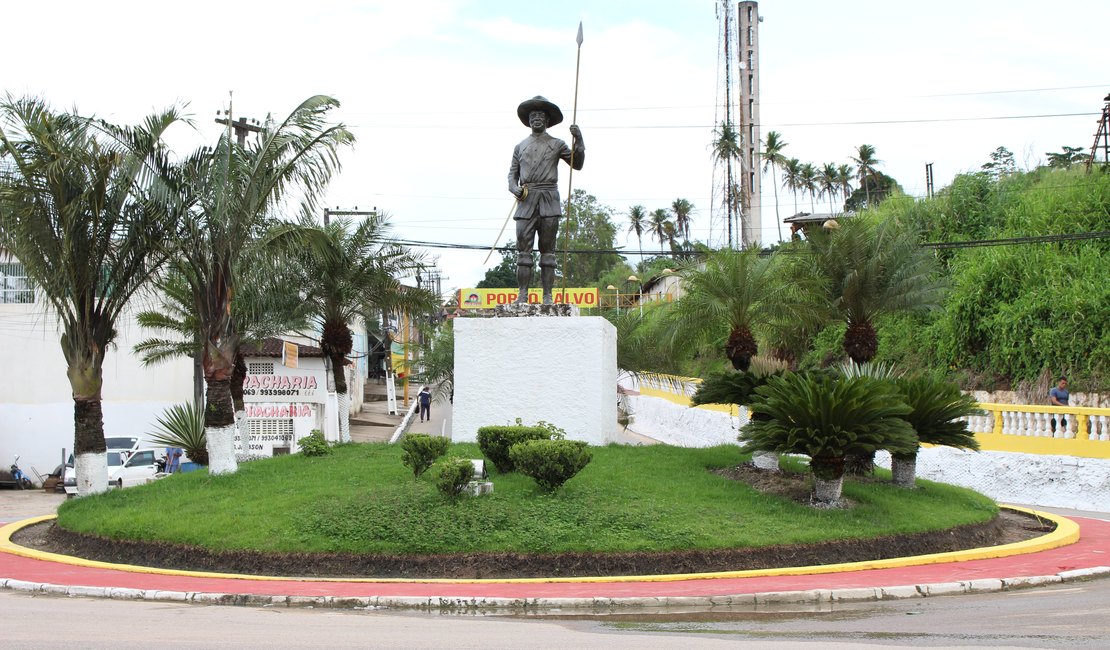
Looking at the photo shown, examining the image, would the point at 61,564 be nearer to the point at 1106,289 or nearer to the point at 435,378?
the point at 435,378

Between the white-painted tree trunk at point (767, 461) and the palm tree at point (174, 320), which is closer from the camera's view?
the white-painted tree trunk at point (767, 461)

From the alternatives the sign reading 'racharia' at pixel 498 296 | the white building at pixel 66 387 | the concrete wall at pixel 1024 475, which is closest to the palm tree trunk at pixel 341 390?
the concrete wall at pixel 1024 475

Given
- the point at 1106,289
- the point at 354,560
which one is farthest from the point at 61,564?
the point at 1106,289

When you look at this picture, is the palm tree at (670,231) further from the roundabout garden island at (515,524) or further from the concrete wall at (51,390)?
the roundabout garden island at (515,524)

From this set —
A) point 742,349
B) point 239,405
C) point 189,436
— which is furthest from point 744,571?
point 189,436

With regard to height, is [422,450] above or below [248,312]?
below

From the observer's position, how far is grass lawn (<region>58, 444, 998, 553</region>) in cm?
1055

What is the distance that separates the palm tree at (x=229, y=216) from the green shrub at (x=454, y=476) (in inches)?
175

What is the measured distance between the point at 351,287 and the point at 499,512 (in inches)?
348

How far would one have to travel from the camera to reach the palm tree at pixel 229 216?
14047mm

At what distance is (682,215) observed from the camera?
8512 cm

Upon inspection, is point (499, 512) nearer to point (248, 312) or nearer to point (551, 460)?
point (551, 460)

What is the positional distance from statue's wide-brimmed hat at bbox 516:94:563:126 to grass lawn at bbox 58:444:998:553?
553 centimetres

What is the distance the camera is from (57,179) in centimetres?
1345
